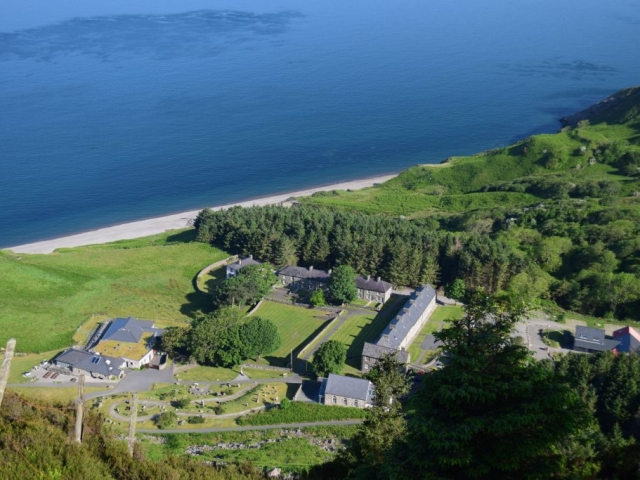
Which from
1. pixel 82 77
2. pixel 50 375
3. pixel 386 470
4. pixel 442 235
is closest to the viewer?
pixel 386 470

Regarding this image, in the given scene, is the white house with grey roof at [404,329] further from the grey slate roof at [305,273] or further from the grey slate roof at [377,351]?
the grey slate roof at [305,273]

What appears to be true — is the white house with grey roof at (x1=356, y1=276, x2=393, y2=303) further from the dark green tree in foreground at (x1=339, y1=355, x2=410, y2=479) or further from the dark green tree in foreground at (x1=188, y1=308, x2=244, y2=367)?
the dark green tree in foreground at (x1=339, y1=355, x2=410, y2=479)

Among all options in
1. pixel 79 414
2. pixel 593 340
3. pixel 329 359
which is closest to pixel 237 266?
pixel 329 359

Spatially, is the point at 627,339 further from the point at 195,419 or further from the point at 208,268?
the point at 208,268

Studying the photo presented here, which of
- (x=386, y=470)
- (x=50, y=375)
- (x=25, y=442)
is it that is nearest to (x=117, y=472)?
(x=25, y=442)

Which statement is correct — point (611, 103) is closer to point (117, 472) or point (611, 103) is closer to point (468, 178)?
point (468, 178)

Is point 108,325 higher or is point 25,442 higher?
point 25,442

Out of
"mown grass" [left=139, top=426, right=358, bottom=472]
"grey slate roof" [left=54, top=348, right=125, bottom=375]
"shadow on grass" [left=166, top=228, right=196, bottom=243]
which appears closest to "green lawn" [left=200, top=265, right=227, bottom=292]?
"shadow on grass" [left=166, top=228, right=196, bottom=243]
